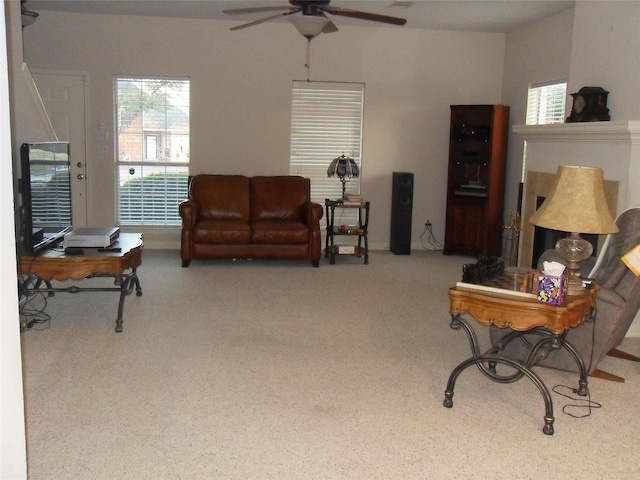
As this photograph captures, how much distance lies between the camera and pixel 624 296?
12.1 ft

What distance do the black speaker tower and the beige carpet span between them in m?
2.47

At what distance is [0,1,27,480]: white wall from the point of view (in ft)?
4.69

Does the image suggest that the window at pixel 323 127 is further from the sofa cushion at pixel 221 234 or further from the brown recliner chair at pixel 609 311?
the brown recliner chair at pixel 609 311

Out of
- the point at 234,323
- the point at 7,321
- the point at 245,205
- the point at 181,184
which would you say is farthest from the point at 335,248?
the point at 7,321

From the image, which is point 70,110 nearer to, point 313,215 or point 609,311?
point 313,215

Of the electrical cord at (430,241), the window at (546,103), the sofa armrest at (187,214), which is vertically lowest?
the electrical cord at (430,241)

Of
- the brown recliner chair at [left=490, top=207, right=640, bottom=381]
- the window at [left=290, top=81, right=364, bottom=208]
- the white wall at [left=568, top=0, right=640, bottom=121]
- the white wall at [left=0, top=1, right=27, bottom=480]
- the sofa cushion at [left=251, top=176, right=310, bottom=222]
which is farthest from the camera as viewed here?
the window at [left=290, top=81, right=364, bottom=208]

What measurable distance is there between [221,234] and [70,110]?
2393 millimetres

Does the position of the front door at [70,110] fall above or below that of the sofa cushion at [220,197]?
above

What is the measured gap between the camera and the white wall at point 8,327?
1.43m

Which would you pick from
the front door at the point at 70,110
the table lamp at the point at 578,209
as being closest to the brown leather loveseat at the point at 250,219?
the front door at the point at 70,110

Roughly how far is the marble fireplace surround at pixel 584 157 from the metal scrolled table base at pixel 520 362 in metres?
1.60

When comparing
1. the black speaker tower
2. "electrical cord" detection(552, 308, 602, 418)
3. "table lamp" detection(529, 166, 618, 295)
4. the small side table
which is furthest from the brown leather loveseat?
"table lamp" detection(529, 166, 618, 295)

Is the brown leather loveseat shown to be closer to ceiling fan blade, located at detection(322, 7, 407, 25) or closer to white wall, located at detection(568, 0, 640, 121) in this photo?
ceiling fan blade, located at detection(322, 7, 407, 25)
